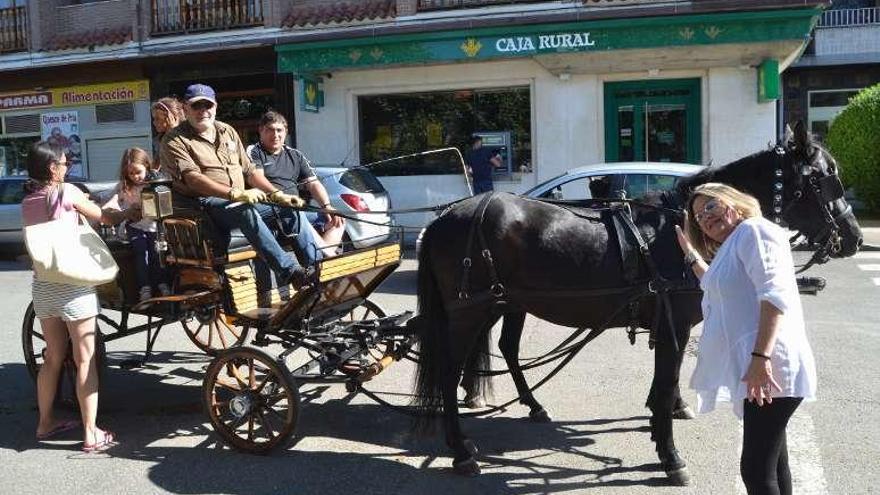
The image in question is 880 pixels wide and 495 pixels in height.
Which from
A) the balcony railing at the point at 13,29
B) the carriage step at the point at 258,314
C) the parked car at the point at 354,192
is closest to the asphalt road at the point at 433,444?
the carriage step at the point at 258,314

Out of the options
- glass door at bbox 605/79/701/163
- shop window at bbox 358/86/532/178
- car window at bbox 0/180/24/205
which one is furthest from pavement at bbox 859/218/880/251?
car window at bbox 0/180/24/205

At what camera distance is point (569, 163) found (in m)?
16.6

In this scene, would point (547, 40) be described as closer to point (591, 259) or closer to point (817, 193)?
point (817, 193)

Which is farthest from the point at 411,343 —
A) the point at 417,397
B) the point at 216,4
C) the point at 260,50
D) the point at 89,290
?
the point at 216,4

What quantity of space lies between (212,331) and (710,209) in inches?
199

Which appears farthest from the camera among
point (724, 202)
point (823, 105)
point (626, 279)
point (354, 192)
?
point (823, 105)

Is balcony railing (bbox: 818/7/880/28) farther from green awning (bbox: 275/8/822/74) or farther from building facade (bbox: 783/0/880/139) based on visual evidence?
green awning (bbox: 275/8/822/74)

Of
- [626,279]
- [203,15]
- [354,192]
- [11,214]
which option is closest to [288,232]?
[626,279]

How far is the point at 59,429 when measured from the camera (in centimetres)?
525

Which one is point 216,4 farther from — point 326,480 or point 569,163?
point 326,480

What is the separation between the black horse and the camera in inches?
173

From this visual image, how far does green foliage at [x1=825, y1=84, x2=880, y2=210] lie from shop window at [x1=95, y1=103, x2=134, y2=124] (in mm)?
16784

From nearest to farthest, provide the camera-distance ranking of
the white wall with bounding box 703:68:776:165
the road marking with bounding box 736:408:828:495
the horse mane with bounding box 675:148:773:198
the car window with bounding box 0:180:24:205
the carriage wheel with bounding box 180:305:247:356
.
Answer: the road marking with bounding box 736:408:828:495, the horse mane with bounding box 675:148:773:198, the carriage wheel with bounding box 180:305:247:356, the car window with bounding box 0:180:24:205, the white wall with bounding box 703:68:776:165

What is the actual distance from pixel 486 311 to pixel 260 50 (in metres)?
14.6
